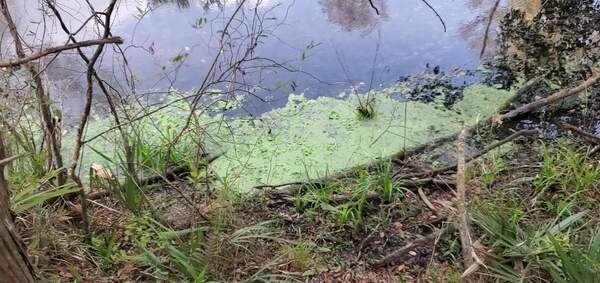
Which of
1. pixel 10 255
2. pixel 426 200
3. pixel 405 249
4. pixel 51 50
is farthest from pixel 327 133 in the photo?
pixel 10 255

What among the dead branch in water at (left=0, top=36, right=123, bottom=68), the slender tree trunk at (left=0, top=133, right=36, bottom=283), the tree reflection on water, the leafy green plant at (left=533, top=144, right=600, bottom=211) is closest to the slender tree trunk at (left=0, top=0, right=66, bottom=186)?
the dead branch in water at (left=0, top=36, right=123, bottom=68)

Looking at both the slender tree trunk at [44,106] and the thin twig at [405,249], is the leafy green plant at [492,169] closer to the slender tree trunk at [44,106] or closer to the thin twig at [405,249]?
the thin twig at [405,249]

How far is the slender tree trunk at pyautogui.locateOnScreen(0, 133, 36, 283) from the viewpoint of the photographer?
1.19 metres

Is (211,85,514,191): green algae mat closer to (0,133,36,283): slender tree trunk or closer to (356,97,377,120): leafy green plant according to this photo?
(356,97,377,120): leafy green plant

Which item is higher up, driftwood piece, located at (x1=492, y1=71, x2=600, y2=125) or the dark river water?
the dark river water

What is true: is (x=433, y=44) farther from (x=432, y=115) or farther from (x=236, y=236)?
(x=236, y=236)

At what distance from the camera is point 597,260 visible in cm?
175

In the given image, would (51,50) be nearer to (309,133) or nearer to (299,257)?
(299,257)

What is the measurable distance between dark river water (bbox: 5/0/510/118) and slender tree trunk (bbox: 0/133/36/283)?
6.71 ft

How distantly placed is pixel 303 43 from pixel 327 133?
3.44 feet

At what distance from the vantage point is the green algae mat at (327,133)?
2.80m

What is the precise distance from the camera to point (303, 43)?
3.83m

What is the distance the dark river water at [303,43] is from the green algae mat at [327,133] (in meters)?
0.19

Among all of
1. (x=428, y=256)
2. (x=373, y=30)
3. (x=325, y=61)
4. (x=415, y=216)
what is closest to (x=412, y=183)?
(x=415, y=216)
